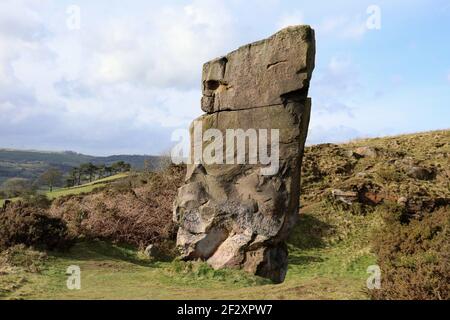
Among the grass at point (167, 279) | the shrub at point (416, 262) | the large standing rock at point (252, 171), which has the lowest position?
the grass at point (167, 279)

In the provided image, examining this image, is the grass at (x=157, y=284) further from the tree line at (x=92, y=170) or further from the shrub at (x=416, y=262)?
the tree line at (x=92, y=170)

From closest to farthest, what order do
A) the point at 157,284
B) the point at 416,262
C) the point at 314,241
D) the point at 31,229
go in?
the point at 416,262 < the point at 157,284 < the point at 31,229 < the point at 314,241

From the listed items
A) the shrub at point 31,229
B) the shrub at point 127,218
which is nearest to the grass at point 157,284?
the shrub at point 31,229

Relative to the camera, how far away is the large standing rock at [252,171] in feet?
39.0

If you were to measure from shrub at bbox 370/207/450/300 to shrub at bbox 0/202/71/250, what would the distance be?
9.84 m

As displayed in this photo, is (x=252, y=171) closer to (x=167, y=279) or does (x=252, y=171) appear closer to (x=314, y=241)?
(x=167, y=279)

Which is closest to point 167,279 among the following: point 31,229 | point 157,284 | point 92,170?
point 157,284

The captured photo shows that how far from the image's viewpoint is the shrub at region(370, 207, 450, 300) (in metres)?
8.41

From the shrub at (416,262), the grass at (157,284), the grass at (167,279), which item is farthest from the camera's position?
the grass at (167,279)

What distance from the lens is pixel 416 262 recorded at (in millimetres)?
10297

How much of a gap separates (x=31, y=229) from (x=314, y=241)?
12.0 metres

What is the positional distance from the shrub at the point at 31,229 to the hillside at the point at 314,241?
22.7 inches

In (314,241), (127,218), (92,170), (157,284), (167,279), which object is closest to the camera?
(157,284)
